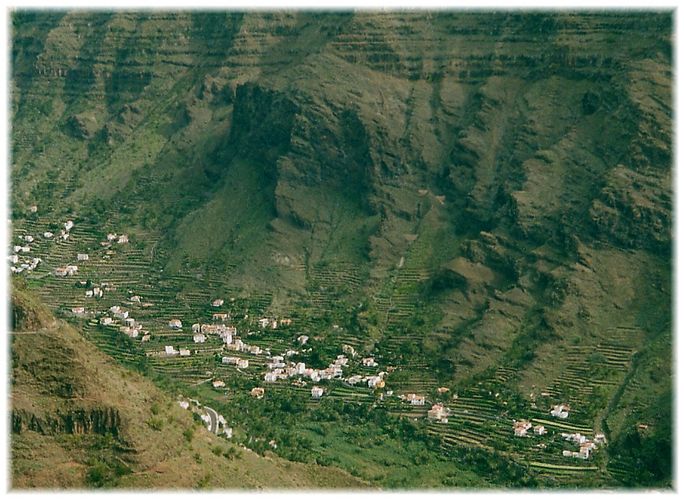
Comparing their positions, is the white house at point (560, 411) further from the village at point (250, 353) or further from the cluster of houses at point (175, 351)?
the cluster of houses at point (175, 351)

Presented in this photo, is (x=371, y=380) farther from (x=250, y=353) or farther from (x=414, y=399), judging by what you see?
(x=250, y=353)

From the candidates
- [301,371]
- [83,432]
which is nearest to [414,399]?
[301,371]

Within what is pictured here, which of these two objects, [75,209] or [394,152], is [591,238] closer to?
[394,152]

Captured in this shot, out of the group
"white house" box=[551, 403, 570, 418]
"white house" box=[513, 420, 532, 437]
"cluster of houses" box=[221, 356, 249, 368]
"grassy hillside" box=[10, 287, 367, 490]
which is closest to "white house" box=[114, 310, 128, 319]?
"cluster of houses" box=[221, 356, 249, 368]

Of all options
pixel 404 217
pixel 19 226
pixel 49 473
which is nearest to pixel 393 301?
pixel 404 217

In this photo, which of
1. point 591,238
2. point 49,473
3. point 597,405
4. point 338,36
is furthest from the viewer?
point 338,36

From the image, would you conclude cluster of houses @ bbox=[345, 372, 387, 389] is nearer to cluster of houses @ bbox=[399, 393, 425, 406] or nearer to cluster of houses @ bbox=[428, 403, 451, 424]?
cluster of houses @ bbox=[399, 393, 425, 406]

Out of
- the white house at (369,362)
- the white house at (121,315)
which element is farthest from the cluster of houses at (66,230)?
the white house at (369,362)
